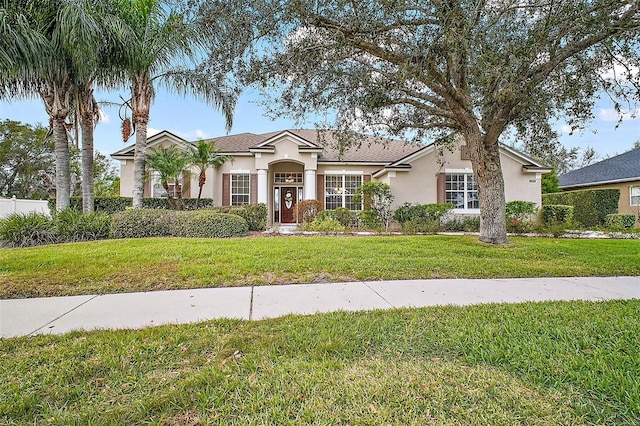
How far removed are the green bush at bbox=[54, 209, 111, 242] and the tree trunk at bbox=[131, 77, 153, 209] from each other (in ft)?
7.30

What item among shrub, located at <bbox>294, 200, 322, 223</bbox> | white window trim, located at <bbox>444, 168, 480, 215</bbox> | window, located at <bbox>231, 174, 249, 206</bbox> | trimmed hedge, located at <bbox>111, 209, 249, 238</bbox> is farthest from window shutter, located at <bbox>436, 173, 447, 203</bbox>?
trimmed hedge, located at <bbox>111, 209, 249, 238</bbox>

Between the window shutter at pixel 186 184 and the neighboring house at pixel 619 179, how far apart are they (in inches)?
903

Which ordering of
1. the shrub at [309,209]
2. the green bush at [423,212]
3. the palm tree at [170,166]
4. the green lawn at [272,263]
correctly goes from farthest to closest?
the shrub at [309,209] → the green bush at [423,212] → the palm tree at [170,166] → the green lawn at [272,263]

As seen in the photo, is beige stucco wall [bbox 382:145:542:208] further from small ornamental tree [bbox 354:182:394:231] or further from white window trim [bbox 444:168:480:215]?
small ornamental tree [bbox 354:182:394:231]

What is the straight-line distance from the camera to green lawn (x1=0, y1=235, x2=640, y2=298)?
537 centimetres

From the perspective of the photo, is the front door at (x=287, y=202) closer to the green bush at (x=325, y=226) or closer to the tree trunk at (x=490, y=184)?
the green bush at (x=325, y=226)

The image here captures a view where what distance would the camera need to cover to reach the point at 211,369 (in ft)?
8.32

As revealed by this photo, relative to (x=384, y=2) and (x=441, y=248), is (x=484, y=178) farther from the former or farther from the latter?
(x=384, y=2)

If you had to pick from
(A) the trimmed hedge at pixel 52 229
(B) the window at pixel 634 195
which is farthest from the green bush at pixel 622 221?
(A) the trimmed hedge at pixel 52 229

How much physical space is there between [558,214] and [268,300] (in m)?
16.0

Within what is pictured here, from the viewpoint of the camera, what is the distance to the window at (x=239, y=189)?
56.3ft

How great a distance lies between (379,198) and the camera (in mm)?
15156

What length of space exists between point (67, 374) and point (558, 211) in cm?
1824

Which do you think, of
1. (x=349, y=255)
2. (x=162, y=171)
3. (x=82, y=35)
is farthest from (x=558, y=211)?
(x=82, y=35)
